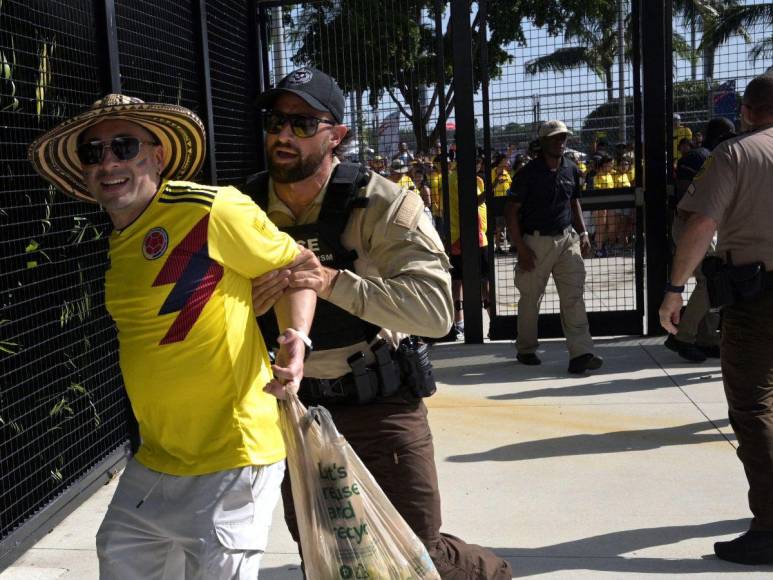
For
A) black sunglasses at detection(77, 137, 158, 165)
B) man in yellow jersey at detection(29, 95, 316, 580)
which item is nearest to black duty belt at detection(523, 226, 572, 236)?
man in yellow jersey at detection(29, 95, 316, 580)

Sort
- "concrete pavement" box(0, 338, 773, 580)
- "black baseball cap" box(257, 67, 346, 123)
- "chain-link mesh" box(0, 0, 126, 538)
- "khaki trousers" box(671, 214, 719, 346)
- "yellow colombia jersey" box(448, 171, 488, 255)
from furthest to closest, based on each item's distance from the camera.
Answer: "yellow colombia jersey" box(448, 171, 488, 255), "khaki trousers" box(671, 214, 719, 346), "chain-link mesh" box(0, 0, 126, 538), "concrete pavement" box(0, 338, 773, 580), "black baseball cap" box(257, 67, 346, 123)

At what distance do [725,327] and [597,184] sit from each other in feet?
14.9

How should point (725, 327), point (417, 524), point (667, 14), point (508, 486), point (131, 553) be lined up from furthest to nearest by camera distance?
point (667, 14), point (508, 486), point (725, 327), point (417, 524), point (131, 553)

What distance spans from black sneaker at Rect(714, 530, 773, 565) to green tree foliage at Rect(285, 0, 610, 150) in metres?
5.11

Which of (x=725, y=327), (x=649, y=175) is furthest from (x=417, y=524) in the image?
(x=649, y=175)

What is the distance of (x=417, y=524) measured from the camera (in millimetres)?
3037

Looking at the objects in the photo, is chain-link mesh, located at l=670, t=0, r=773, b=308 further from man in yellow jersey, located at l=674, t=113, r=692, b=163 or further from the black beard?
the black beard

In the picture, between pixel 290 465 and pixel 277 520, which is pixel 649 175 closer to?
pixel 277 520

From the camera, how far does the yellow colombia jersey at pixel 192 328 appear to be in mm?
2492

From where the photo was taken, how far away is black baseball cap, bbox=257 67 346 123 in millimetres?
2934

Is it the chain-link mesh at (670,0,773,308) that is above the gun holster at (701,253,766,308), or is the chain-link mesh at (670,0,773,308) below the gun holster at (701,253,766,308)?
above

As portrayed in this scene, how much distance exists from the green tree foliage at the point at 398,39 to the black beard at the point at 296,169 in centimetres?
528

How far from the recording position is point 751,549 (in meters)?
3.87

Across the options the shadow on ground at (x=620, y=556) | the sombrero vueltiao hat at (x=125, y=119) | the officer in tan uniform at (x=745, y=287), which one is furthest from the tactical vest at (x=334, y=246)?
the officer in tan uniform at (x=745, y=287)
